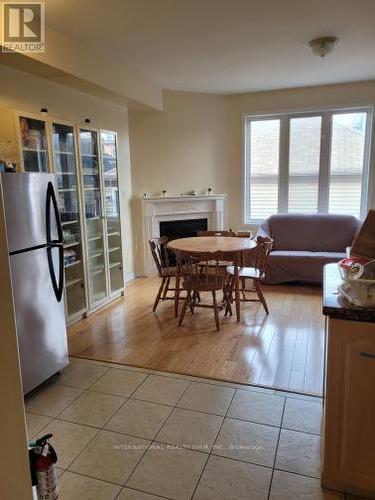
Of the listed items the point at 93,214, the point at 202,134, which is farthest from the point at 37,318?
the point at 202,134

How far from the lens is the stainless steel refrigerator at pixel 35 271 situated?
7.50 ft

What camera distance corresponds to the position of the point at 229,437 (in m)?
2.04

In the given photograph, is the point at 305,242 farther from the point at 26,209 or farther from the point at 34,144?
the point at 26,209

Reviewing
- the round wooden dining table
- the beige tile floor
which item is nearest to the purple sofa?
the round wooden dining table

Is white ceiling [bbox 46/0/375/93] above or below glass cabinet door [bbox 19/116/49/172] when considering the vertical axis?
above

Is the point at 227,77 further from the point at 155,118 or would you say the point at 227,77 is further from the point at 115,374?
the point at 115,374

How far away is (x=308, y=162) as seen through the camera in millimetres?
5438

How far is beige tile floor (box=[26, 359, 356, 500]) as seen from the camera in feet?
5.63

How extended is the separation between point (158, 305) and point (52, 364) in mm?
1774

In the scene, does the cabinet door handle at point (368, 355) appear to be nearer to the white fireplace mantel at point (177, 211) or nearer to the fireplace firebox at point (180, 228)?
the white fireplace mantel at point (177, 211)

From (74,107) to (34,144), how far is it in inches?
37.9

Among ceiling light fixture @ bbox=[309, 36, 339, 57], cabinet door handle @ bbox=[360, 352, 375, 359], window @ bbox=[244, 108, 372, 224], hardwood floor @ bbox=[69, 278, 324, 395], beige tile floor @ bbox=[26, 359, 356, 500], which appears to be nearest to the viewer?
cabinet door handle @ bbox=[360, 352, 375, 359]

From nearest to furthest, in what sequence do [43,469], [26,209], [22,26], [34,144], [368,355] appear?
1. [43,469]
2. [368,355]
3. [26,209]
4. [22,26]
5. [34,144]

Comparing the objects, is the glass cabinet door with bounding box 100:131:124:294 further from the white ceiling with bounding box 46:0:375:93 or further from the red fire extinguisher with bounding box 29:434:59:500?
the red fire extinguisher with bounding box 29:434:59:500
